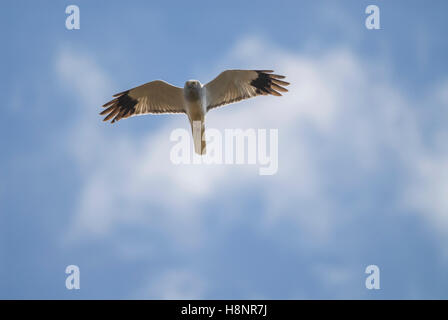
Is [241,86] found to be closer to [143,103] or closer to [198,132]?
[198,132]

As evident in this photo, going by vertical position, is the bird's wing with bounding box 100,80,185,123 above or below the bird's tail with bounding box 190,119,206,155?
above

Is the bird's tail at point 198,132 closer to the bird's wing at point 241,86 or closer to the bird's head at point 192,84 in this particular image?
the bird's wing at point 241,86

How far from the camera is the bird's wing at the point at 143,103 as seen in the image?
1540 cm

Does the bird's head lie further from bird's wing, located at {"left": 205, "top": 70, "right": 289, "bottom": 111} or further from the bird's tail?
the bird's tail

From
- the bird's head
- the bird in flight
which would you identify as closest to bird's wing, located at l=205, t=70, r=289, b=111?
the bird in flight

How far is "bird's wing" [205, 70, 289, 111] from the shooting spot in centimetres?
1489

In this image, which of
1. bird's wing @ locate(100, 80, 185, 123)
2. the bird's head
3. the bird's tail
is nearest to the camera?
the bird's head

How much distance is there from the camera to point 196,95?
14641 millimetres

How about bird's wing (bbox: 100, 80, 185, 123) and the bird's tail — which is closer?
the bird's tail

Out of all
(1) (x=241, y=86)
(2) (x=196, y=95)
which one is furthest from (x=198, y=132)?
(1) (x=241, y=86)

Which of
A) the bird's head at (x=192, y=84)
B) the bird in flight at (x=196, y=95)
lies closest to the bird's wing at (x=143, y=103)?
the bird in flight at (x=196, y=95)
